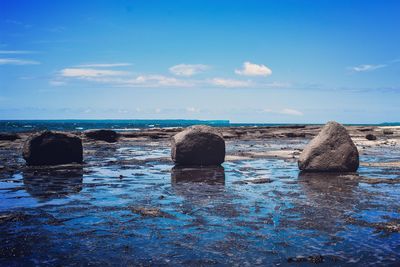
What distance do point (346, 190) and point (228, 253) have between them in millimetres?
6107

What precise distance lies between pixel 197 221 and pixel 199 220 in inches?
3.1

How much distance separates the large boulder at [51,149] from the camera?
53.7ft

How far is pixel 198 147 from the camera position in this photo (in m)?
16.6

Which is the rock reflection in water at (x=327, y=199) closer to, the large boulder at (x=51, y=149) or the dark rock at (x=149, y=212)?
the dark rock at (x=149, y=212)

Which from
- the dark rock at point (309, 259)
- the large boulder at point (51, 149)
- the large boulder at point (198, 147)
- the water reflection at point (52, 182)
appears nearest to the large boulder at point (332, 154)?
the large boulder at point (198, 147)

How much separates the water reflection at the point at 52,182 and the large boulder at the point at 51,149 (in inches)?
63.7

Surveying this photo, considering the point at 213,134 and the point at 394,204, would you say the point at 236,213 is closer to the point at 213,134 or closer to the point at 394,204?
the point at 394,204

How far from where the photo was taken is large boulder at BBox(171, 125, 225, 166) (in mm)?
16577

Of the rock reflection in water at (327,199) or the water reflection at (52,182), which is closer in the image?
the rock reflection in water at (327,199)

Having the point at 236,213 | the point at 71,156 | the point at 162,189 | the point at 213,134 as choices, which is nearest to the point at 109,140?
the point at 71,156

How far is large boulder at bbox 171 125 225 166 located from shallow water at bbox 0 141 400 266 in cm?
400

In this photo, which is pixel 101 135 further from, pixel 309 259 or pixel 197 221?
pixel 309 259

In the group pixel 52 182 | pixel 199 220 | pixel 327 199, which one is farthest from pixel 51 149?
pixel 327 199

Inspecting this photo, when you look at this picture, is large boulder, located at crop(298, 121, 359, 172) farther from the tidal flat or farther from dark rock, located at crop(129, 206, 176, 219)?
dark rock, located at crop(129, 206, 176, 219)
